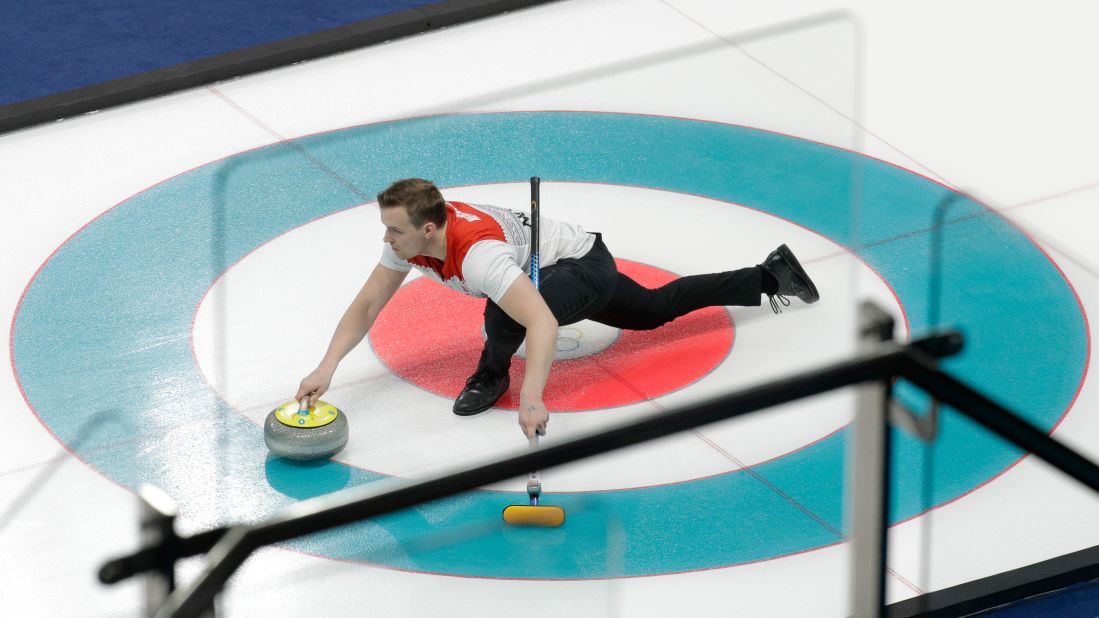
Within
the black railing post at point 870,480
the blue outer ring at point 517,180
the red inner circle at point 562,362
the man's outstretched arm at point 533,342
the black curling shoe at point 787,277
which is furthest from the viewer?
the black curling shoe at point 787,277

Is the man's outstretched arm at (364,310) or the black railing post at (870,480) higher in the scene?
the black railing post at (870,480)

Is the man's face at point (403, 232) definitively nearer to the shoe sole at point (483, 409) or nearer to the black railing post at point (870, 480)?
the shoe sole at point (483, 409)

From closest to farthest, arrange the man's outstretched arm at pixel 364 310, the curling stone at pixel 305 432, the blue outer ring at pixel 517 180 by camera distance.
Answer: the blue outer ring at pixel 517 180 → the curling stone at pixel 305 432 → the man's outstretched arm at pixel 364 310

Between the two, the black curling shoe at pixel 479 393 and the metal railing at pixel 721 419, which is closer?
the metal railing at pixel 721 419

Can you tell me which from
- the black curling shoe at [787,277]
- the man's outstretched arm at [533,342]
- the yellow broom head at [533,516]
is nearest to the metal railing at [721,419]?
the yellow broom head at [533,516]

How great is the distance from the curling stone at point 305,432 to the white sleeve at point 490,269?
0.55m

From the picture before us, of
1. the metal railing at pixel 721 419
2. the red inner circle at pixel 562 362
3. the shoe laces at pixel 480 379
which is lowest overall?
the red inner circle at pixel 562 362

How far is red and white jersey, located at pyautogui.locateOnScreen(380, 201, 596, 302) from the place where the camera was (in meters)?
5.00

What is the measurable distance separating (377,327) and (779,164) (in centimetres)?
188

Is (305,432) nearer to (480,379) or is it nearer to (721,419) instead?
(480,379)

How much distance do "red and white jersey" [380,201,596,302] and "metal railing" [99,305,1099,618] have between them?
2722 mm

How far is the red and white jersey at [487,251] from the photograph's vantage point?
500 cm

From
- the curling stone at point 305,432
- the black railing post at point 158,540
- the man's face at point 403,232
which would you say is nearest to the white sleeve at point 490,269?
the man's face at point 403,232

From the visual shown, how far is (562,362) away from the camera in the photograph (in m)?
5.48
